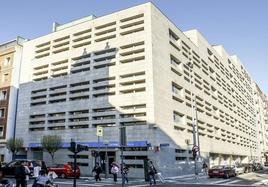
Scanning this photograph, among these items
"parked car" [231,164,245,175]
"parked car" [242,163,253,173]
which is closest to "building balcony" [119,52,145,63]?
"parked car" [231,164,245,175]

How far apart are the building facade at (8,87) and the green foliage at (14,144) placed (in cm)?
285

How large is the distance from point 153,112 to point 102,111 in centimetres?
742

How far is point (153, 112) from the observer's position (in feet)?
116

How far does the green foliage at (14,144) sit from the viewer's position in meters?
43.2

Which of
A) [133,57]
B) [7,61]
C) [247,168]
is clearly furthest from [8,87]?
[247,168]

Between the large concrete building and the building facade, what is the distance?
1.43 metres

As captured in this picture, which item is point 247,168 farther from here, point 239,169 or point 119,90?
point 119,90

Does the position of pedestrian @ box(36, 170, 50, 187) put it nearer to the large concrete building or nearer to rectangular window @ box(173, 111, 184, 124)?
the large concrete building

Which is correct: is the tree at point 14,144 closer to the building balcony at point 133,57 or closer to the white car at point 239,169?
the building balcony at point 133,57

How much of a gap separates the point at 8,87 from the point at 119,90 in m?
20.4

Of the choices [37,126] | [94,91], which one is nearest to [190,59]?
[94,91]

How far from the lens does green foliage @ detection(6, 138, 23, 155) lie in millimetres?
43219

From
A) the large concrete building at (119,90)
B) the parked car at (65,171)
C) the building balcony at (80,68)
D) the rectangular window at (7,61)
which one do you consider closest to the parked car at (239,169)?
the large concrete building at (119,90)

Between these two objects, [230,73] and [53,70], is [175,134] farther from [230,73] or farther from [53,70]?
[230,73]
